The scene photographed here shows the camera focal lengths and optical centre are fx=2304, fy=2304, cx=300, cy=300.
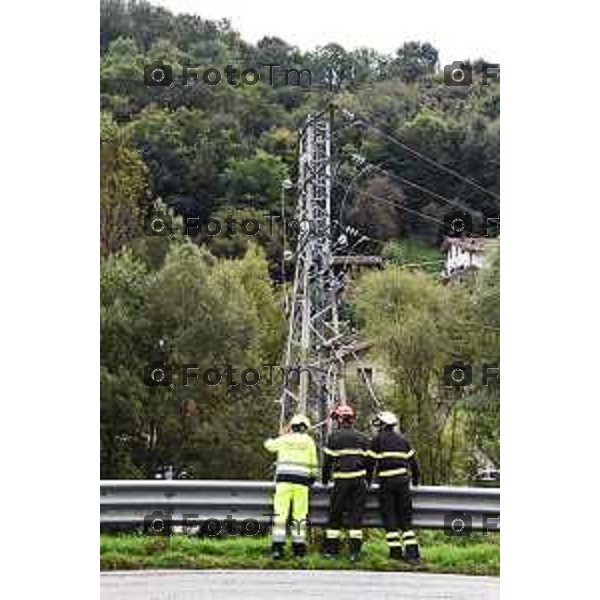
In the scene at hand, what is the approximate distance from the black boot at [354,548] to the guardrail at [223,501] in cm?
25

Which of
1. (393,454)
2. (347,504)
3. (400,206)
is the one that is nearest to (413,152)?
(400,206)

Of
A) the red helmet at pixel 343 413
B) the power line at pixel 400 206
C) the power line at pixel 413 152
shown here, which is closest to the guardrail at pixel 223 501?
the red helmet at pixel 343 413

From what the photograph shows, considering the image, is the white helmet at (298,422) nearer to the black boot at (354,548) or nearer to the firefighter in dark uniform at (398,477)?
the firefighter in dark uniform at (398,477)

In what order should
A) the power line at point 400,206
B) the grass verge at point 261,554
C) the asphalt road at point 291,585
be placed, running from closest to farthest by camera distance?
1. the asphalt road at point 291,585
2. the grass verge at point 261,554
3. the power line at point 400,206

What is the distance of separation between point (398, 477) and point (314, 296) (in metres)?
0.81

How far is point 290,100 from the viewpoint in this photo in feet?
30.9

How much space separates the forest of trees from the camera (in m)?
9.31

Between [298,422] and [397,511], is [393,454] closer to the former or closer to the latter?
[397,511]

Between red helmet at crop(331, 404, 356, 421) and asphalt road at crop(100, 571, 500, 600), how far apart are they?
62cm

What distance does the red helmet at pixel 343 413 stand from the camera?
9.35 m

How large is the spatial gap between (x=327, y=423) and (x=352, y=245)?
73 cm

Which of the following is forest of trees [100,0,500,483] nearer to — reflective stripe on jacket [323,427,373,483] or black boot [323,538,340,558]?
reflective stripe on jacket [323,427,373,483]

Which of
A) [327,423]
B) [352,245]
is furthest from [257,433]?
[352,245]
